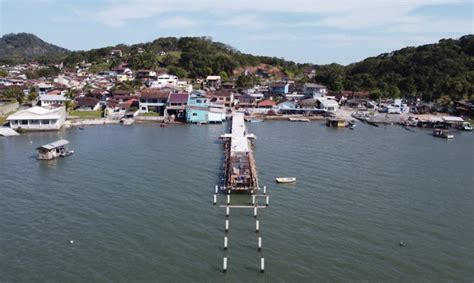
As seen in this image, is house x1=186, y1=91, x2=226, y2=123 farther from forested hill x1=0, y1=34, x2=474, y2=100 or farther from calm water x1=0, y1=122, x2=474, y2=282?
forested hill x1=0, y1=34, x2=474, y2=100

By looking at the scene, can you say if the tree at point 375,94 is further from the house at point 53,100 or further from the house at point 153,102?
the house at point 53,100

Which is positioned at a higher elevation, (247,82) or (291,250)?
(247,82)

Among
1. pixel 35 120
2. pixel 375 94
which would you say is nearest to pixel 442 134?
pixel 375 94

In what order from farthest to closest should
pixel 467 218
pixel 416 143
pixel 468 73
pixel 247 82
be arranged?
pixel 247 82, pixel 468 73, pixel 416 143, pixel 467 218

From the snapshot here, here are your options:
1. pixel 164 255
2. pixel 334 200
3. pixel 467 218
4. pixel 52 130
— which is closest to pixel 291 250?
pixel 164 255

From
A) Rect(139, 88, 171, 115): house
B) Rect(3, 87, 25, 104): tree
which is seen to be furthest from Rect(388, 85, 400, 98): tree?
Rect(3, 87, 25, 104): tree

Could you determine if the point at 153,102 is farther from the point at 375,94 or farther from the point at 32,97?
the point at 375,94

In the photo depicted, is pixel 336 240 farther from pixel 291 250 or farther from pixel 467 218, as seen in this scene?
pixel 467 218
